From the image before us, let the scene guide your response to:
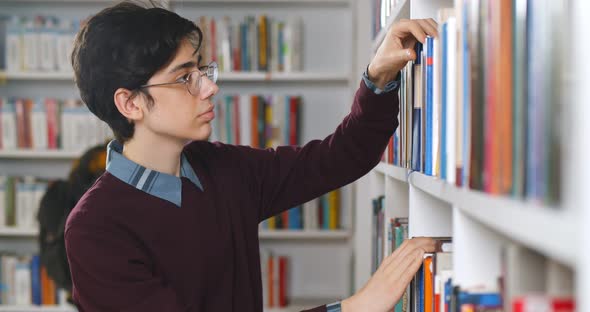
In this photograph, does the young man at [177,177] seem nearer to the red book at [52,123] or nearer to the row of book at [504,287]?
the row of book at [504,287]

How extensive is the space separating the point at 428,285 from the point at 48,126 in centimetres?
250

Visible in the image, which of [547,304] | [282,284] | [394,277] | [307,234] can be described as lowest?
[282,284]

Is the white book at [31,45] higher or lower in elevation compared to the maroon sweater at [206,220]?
higher

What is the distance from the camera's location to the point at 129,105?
4.74ft

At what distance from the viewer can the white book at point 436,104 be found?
41.4 inches

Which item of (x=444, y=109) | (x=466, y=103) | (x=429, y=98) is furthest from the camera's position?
(x=429, y=98)

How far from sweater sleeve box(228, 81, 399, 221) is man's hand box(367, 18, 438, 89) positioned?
4 centimetres

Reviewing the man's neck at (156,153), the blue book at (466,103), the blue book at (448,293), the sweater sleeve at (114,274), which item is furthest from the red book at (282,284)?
the blue book at (466,103)

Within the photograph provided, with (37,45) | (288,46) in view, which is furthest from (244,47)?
(37,45)

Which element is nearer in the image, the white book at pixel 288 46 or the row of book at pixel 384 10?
the row of book at pixel 384 10

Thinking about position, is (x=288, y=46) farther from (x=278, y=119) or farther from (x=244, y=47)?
(x=278, y=119)

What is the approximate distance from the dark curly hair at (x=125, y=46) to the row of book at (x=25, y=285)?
198 cm

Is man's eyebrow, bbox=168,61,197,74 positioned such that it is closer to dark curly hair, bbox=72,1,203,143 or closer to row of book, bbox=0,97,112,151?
dark curly hair, bbox=72,1,203,143

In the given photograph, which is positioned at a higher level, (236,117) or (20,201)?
(236,117)
